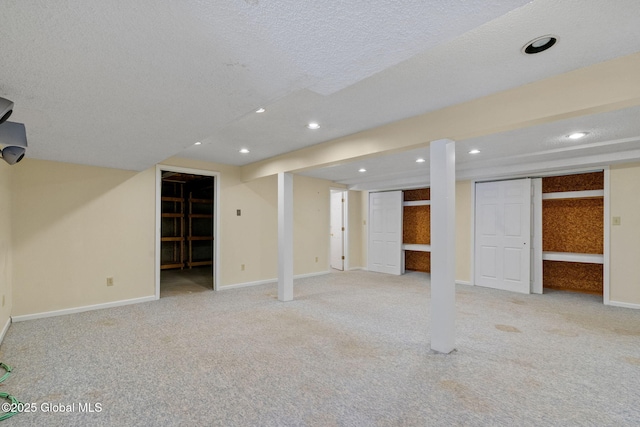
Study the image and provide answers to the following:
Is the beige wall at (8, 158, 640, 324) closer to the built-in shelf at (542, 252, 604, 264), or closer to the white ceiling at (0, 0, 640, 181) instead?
the built-in shelf at (542, 252, 604, 264)

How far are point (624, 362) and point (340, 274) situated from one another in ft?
16.2

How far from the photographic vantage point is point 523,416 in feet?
6.34

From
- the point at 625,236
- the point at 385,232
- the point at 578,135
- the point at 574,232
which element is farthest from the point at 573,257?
the point at 385,232

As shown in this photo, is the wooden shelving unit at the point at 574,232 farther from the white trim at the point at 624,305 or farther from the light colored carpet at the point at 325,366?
the light colored carpet at the point at 325,366

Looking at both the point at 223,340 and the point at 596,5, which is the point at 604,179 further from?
the point at 223,340

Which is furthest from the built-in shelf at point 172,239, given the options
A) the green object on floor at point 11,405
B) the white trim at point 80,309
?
the green object on floor at point 11,405

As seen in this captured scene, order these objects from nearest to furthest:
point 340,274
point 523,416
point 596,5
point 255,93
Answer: point 596,5 < point 255,93 < point 523,416 < point 340,274

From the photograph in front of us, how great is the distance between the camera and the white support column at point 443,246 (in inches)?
111

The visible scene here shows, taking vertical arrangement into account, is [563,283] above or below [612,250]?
below

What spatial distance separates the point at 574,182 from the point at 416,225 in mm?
3151

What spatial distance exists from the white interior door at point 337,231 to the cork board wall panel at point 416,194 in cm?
167

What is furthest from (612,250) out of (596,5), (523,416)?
(596,5)

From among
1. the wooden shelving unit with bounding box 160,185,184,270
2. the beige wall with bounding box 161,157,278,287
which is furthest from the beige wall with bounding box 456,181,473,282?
the wooden shelving unit with bounding box 160,185,184,270

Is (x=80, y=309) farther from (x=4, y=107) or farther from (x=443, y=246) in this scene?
(x=443, y=246)
